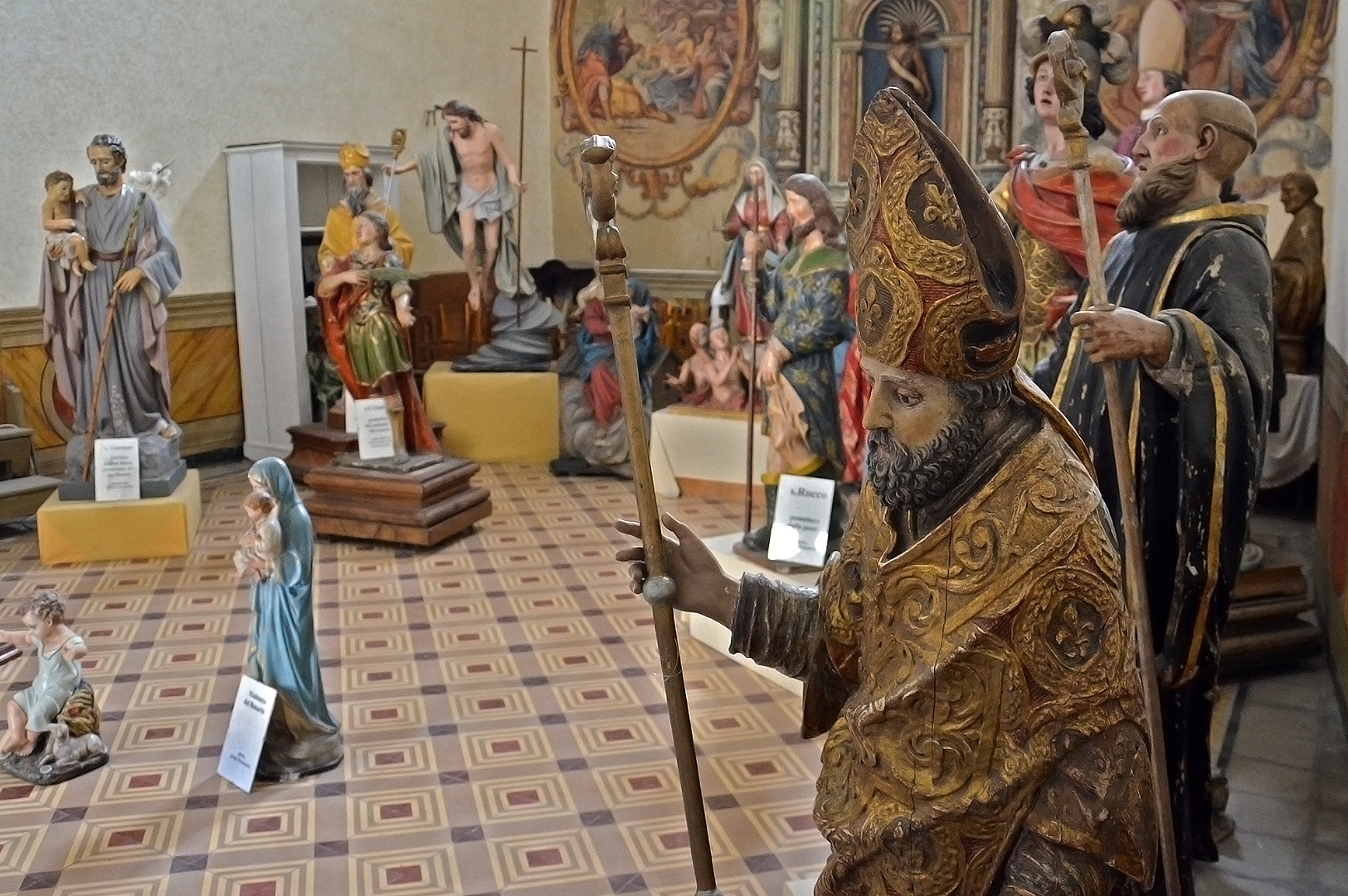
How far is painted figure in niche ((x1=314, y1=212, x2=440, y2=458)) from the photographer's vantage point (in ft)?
27.0

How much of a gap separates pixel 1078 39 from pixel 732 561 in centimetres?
276

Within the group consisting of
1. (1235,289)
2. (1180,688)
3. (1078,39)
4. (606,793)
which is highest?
(1078,39)

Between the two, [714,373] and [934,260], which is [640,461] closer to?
[934,260]

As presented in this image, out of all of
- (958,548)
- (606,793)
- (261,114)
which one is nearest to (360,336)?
(261,114)

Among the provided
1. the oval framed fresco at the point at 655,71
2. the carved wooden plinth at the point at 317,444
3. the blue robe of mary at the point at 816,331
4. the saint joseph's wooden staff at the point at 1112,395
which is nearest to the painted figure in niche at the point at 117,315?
the carved wooden plinth at the point at 317,444

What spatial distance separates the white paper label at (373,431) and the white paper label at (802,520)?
321 centimetres

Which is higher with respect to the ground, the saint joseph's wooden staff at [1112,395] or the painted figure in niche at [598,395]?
the saint joseph's wooden staff at [1112,395]

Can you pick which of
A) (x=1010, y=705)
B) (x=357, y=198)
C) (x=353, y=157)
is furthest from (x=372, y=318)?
(x=1010, y=705)

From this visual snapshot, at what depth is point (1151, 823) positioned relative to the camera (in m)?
1.79

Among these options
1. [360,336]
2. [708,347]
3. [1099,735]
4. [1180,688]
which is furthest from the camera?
[708,347]

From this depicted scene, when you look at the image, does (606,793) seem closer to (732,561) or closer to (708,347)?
(732,561)

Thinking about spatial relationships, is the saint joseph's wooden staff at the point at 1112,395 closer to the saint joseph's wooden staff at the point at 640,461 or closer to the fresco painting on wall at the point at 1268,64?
the saint joseph's wooden staff at the point at 640,461

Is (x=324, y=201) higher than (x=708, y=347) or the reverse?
higher

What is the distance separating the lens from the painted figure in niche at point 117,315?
7453 millimetres
